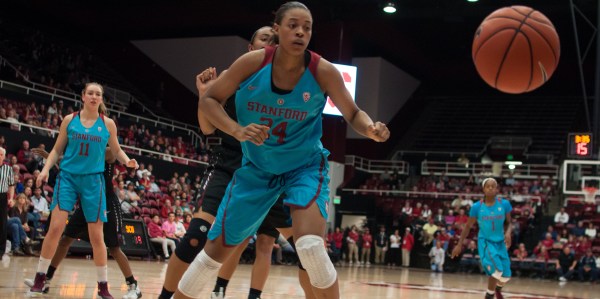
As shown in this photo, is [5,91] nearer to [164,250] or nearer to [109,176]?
[164,250]

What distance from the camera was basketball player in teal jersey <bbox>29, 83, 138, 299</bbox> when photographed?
6.85 meters

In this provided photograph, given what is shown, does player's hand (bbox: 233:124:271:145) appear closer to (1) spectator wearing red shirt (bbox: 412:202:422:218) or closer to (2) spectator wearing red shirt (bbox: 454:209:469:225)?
(2) spectator wearing red shirt (bbox: 454:209:469:225)

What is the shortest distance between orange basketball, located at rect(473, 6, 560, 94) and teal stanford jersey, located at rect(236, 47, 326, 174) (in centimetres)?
426

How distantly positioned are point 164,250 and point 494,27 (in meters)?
10.8

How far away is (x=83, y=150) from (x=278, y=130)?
3.30 metres

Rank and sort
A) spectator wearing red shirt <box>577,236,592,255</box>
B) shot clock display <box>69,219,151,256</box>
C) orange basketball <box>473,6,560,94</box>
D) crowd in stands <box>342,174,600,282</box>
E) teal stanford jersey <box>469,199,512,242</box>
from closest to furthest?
orange basketball <box>473,6,560,94</box>, teal stanford jersey <box>469,199,512,242</box>, shot clock display <box>69,219,151,256</box>, spectator wearing red shirt <box>577,236,592,255</box>, crowd in stands <box>342,174,600,282</box>

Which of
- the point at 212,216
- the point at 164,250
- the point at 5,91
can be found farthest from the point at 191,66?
the point at 212,216

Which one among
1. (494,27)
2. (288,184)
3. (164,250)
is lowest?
(164,250)

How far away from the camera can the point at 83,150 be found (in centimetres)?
694

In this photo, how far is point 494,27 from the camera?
824 cm

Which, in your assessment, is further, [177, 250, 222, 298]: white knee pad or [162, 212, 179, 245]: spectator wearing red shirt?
[162, 212, 179, 245]: spectator wearing red shirt

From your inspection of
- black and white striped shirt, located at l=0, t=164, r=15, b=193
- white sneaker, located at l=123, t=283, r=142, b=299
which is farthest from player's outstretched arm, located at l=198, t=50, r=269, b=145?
black and white striped shirt, located at l=0, t=164, r=15, b=193

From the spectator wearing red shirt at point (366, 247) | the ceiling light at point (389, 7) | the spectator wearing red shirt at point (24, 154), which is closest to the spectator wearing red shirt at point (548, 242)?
the spectator wearing red shirt at point (366, 247)

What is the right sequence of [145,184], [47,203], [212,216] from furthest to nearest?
[145,184] → [47,203] → [212,216]
